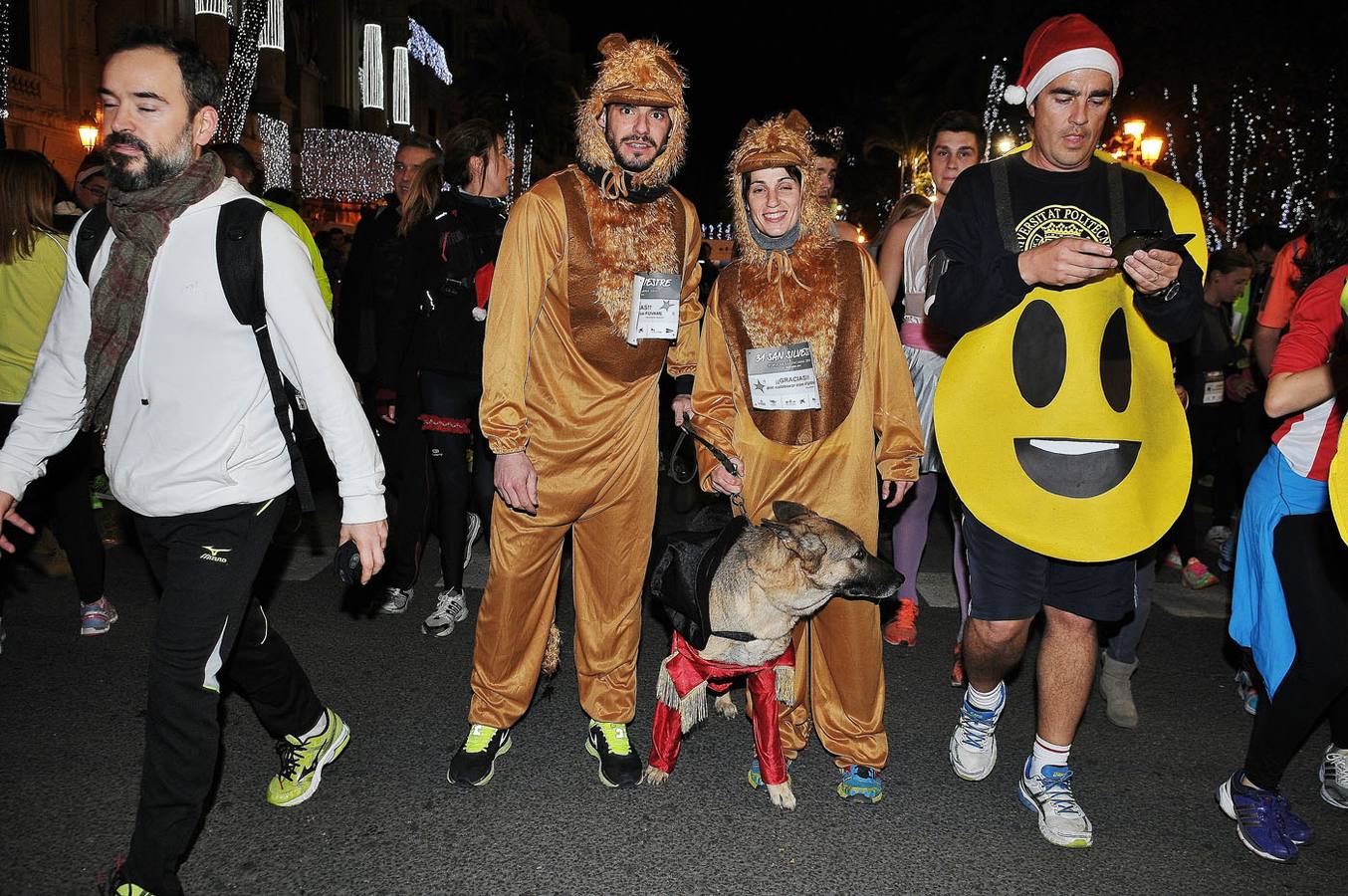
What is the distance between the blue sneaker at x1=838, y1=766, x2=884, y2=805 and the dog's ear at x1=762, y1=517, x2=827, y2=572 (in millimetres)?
915

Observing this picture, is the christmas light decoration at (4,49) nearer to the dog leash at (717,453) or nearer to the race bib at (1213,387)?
the dog leash at (717,453)

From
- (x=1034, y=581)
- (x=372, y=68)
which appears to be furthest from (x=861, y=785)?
(x=372, y=68)

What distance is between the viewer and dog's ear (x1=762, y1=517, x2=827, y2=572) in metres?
3.06

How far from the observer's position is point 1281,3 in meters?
20.2

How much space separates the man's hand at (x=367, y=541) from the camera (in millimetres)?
2627

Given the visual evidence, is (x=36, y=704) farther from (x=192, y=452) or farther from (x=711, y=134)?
(x=711, y=134)

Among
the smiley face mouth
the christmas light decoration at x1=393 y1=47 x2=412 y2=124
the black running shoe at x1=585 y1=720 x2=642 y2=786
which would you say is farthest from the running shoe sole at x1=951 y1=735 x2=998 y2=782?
the christmas light decoration at x1=393 y1=47 x2=412 y2=124

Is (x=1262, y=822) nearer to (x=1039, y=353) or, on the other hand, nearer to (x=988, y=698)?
(x=988, y=698)

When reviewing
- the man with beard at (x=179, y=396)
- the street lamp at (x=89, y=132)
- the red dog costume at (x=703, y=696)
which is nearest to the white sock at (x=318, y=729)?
the man with beard at (x=179, y=396)

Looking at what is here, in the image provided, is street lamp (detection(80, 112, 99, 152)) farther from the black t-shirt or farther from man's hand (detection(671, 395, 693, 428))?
the black t-shirt

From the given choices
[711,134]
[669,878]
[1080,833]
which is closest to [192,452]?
[669,878]

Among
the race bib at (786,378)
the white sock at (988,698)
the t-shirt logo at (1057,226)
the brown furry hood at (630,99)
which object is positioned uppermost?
the brown furry hood at (630,99)

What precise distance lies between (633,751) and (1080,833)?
1.60 m

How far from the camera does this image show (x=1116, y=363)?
9.88 ft
